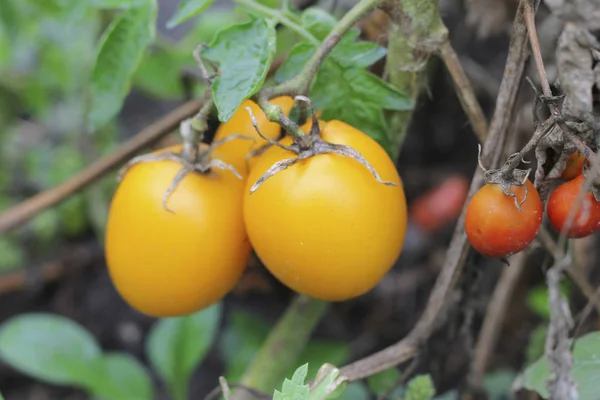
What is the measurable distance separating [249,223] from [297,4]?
0.68 meters

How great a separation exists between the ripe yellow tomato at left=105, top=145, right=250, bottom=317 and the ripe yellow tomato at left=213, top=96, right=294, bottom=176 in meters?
0.04

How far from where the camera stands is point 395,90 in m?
0.84

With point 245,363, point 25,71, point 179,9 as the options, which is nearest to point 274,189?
point 179,9

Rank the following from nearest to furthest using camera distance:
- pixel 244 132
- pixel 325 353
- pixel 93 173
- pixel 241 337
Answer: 1. pixel 244 132
2. pixel 93 173
3. pixel 325 353
4. pixel 241 337

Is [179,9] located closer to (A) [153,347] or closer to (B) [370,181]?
(B) [370,181]

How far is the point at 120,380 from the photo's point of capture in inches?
53.2

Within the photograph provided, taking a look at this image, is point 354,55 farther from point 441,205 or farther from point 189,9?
point 441,205

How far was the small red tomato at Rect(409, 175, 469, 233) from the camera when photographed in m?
1.50

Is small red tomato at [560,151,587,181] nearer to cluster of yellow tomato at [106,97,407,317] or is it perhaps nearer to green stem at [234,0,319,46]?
cluster of yellow tomato at [106,97,407,317]

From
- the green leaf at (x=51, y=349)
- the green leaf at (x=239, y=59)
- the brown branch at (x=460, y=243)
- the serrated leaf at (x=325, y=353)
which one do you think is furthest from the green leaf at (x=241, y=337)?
the green leaf at (x=239, y=59)

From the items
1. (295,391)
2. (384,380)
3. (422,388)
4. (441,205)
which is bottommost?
(441,205)

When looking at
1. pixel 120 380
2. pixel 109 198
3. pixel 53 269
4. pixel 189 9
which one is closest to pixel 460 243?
pixel 189 9

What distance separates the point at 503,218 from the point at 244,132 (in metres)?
0.36

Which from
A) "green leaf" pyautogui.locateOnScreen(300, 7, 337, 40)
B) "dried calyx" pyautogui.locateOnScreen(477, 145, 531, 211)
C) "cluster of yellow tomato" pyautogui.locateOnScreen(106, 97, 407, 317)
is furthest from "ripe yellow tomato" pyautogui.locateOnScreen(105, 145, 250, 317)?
"dried calyx" pyautogui.locateOnScreen(477, 145, 531, 211)
